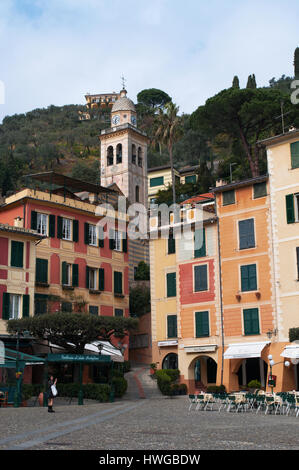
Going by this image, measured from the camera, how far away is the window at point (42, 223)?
40.4 m

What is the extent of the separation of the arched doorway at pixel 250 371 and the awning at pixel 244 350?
139 inches

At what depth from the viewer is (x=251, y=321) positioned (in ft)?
111

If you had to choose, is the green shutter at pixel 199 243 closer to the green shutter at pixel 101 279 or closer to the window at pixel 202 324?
the window at pixel 202 324

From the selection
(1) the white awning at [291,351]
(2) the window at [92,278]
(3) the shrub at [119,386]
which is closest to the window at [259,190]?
(1) the white awning at [291,351]

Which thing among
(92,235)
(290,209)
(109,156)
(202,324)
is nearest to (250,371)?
(202,324)

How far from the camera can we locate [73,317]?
32.0m

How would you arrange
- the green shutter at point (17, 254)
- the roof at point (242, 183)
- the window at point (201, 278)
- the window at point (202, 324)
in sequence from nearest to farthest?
the roof at point (242, 183)
the window at point (202, 324)
the green shutter at point (17, 254)
the window at point (201, 278)

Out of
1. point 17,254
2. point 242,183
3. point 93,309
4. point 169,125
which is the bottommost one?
point 93,309

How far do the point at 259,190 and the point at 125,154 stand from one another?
140 ft

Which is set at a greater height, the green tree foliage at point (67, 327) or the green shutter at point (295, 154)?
the green shutter at point (295, 154)

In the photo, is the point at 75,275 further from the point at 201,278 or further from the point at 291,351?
the point at 291,351

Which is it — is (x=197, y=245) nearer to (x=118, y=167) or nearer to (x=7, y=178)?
(x=118, y=167)
